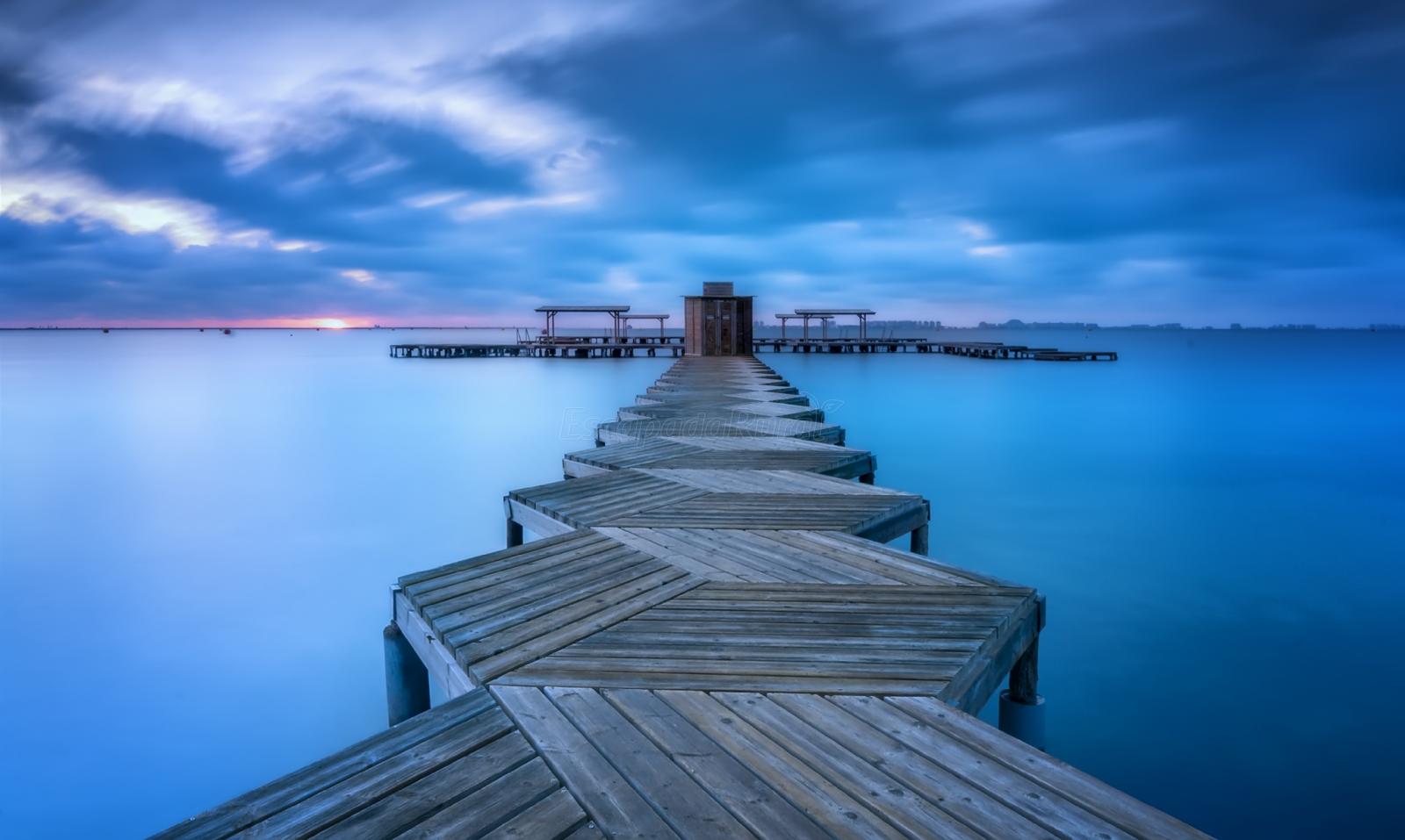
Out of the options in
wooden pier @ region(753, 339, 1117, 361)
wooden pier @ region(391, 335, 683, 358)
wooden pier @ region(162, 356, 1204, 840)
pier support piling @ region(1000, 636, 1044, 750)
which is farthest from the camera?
wooden pier @ region(753, 339, 1117, 361)

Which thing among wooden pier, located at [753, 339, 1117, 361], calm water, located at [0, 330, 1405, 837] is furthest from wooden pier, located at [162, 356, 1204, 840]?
wooden pier, located at [753, 339, 1117, 361]

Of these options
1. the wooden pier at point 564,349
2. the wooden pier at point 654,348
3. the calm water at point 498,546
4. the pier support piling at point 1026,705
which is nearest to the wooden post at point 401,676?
the calm water at point 498,546

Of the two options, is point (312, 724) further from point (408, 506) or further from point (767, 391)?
point (767, 391)

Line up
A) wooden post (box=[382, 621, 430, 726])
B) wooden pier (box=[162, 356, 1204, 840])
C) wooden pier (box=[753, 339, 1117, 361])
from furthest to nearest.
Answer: wooden pier (box=[753, 339, 1117, 361]), wooden post (box=[382, 621, 430, 726]), wooden pier (box=[162, 356, 1204, 840])

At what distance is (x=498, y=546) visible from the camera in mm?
9781

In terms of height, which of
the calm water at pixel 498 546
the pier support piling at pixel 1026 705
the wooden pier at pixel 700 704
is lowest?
the calm water at pixel 498 546

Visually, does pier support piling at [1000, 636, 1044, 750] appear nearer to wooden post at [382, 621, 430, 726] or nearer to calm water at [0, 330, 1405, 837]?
calm water at [0, 330, 1405, 837]

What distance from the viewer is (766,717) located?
7.97 ft

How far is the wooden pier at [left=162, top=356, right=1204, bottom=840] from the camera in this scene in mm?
1948

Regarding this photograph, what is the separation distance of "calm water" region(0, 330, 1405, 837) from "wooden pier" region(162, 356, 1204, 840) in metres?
2.53

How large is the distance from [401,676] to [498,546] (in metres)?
6.21

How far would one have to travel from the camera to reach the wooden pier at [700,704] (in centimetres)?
195

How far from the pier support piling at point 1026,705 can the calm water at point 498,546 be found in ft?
5.39

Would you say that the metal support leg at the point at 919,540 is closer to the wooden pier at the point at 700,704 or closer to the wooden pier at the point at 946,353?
the wooden pier at the point at 700,704
